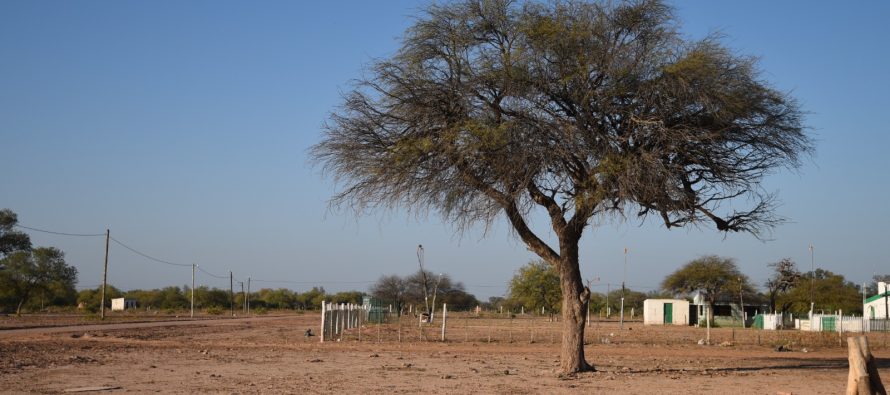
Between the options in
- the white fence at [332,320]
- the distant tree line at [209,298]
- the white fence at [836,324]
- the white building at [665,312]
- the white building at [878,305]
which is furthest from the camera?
the distant tree line at [209,298]

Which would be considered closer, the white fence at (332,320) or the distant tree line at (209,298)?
the white fence at (332,320)

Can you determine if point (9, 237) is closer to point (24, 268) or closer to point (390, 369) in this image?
point (24, 268)

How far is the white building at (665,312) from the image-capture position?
83.2 meters

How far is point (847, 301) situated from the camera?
8912 centimetres

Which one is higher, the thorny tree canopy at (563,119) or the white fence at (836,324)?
the thorny tree canopy at (563,119)

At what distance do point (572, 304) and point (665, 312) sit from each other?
67313mm

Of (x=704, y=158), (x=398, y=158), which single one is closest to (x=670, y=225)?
(x=704, y=158)

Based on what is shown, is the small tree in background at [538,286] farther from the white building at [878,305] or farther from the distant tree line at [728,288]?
the white building at [878,305]

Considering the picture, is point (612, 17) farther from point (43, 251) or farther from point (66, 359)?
point (43, 251)

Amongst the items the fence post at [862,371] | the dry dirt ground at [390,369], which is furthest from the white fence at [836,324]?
the fence post at [862,371]

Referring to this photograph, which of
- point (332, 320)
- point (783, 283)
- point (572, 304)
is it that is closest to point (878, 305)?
point (783, 283)

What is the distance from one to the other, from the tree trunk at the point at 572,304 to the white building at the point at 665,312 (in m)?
65.4

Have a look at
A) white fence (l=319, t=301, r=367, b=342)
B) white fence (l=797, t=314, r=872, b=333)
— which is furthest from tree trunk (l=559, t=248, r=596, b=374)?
white fence (l=797, t=314, r=872, b=333)

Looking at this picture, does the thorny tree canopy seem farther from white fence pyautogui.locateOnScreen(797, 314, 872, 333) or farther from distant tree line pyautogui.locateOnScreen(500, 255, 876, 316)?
distant tree line pyautogui.locateOnScreen(500, 255, 876, 316)
